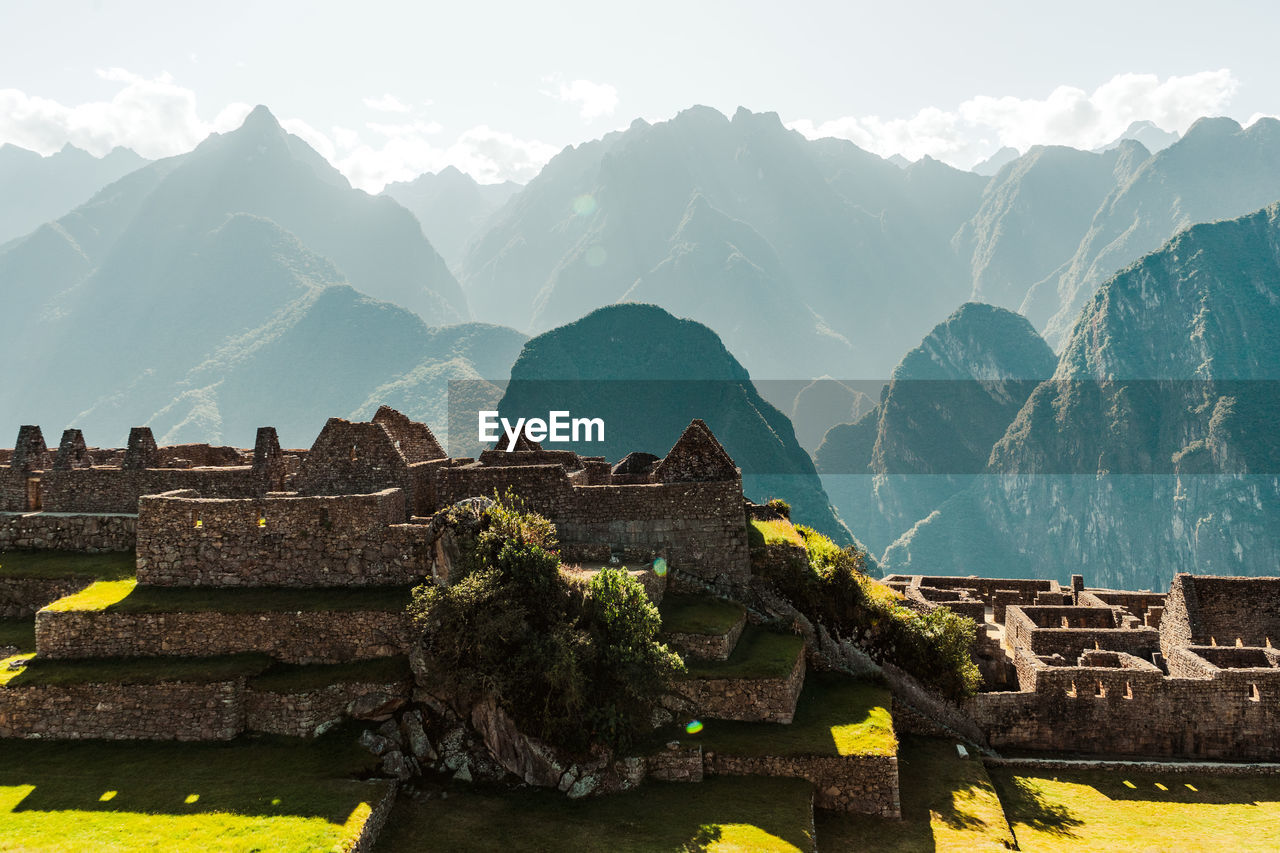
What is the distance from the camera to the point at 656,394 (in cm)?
16488

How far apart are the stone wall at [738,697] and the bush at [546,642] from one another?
95 cm

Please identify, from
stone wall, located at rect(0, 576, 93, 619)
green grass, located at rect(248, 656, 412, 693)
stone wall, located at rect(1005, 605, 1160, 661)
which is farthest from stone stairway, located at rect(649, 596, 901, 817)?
stone wall, located at rect(0, 576, 93, 619)

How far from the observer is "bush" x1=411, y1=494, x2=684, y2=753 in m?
14.7

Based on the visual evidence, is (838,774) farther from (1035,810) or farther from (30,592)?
(30,592)

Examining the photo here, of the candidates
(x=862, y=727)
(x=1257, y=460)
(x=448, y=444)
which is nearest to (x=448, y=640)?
(x=862, y=727)

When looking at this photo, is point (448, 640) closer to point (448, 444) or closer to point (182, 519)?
point (182, 519)

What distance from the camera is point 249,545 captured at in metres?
17.4

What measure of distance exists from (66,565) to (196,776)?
876cm

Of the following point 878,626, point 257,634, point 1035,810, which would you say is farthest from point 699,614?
point 257,634

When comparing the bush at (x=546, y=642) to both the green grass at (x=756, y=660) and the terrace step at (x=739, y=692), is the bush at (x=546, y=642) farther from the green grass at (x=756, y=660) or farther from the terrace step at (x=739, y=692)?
the green grass at (x=756, y=660)

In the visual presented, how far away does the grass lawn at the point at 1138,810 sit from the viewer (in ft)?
54.0

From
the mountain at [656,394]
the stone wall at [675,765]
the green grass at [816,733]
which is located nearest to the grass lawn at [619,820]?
the stone wall at [675,765]

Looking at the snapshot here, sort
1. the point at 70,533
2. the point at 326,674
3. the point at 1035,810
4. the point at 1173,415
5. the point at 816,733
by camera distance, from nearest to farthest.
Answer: the point at 326,674 → the point at 816,733 → the point at 1035,810 → the point at 70,533 → the point at 1173,415

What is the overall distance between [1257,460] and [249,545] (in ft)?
659
